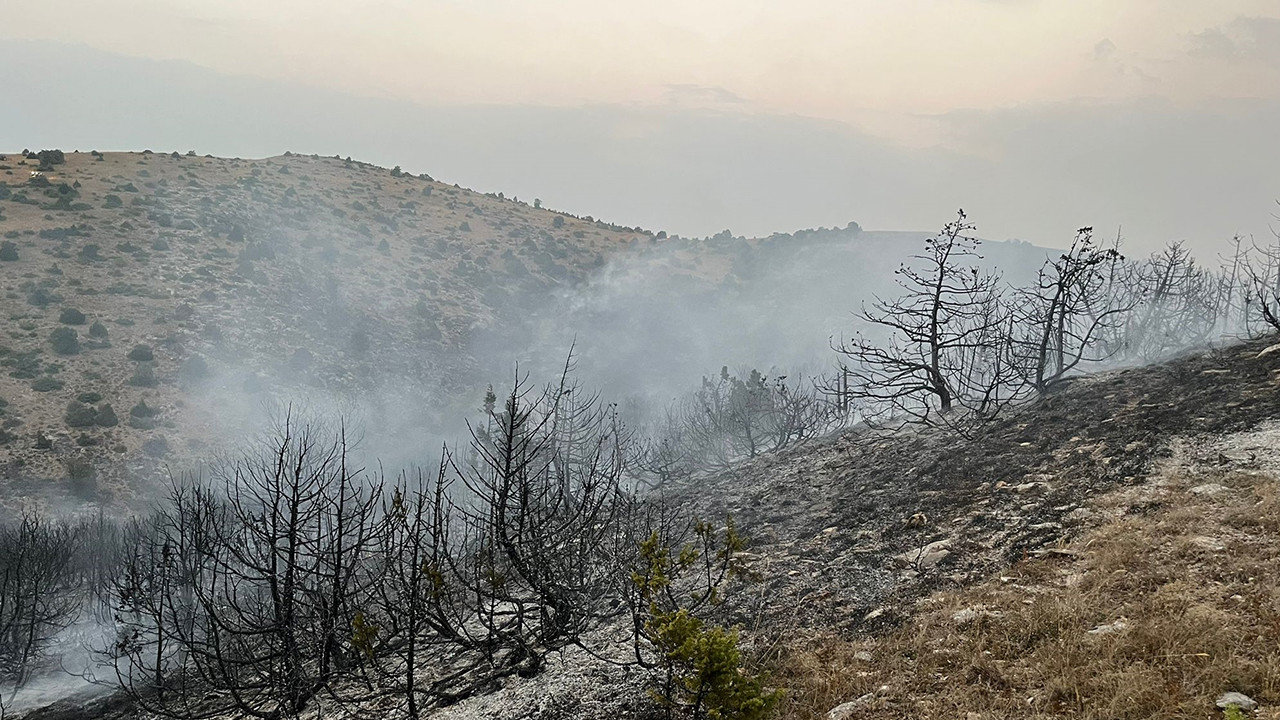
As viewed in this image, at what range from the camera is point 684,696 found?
5957mm

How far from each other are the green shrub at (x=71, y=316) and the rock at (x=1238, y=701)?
149 ft

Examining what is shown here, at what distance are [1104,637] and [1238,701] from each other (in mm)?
1037

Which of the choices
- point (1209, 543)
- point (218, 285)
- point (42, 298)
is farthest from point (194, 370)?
point (1209, 543)

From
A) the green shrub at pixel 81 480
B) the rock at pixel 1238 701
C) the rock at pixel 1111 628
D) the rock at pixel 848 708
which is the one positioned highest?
the rock at pixel 1238 701

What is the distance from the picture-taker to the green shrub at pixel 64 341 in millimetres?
33344

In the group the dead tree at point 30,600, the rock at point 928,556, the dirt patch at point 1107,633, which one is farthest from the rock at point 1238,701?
the dead tree at point 30,600

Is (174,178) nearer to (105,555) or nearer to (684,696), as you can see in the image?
(105,555)

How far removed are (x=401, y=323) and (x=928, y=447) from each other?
4224 centimetres

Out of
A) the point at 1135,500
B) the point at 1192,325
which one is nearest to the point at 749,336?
the point at 1192,325

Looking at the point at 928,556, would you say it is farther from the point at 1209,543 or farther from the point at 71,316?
the point at 71,316

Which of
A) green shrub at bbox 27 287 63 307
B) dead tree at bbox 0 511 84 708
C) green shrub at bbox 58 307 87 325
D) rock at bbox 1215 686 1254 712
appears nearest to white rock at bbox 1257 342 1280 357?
rock at bbox 1215 686 1254 712

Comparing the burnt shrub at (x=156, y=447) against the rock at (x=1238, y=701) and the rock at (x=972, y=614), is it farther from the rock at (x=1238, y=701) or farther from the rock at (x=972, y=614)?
the rock at (x=1238, y=701)

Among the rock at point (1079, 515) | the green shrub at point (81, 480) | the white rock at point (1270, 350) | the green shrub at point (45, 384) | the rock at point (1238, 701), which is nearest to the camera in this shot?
the rock at point (1238, 701)

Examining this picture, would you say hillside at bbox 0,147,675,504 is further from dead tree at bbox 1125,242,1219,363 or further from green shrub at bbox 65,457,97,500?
dead tree at bbox 1125,242,1219,363
